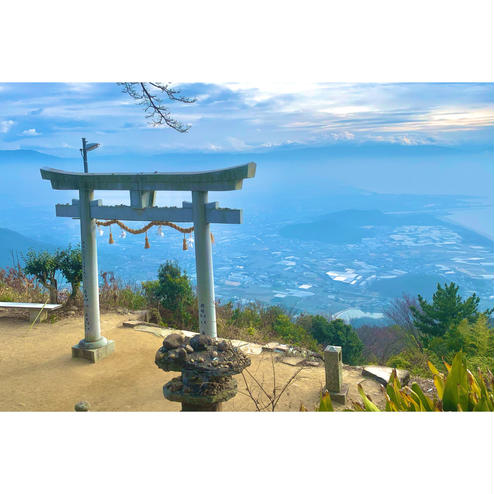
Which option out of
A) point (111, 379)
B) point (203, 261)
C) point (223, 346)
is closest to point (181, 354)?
point (223, 346)

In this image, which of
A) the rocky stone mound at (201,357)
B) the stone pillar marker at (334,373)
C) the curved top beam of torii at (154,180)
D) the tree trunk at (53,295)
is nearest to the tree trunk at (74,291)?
the tree trunk at (53,295)

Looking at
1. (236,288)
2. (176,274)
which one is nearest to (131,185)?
(176,274)

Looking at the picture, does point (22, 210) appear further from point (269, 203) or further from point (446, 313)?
point (446, 313)

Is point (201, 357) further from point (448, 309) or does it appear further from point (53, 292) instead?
point (53, 292)

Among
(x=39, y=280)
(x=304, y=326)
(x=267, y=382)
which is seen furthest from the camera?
(x=304, y=326)

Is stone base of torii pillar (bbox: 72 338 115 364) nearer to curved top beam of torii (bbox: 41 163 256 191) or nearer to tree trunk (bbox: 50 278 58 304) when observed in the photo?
curved top beam of torii (bbox: 41 163 256 191)

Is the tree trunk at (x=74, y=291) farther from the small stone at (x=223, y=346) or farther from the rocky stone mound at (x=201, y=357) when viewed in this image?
the small stone at (x=223, y=346)
